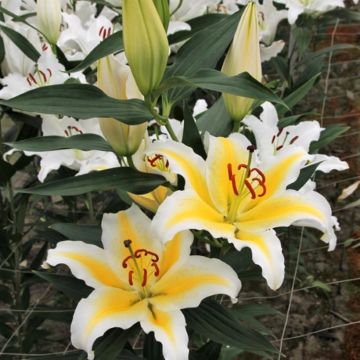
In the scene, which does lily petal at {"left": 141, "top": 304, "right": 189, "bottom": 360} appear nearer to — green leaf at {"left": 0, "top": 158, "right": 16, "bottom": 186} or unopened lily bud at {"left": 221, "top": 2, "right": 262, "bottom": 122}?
unopened lily bud at {"left": 221, "top": 2, "right": 262, "bottom": 122}

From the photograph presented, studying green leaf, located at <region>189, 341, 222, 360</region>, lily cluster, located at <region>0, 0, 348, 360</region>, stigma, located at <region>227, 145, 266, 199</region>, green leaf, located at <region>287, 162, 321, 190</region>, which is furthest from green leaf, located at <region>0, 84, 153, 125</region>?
green leaf, located at <region>189, 341, 222, 360</region>

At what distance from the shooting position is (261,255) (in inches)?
23.6

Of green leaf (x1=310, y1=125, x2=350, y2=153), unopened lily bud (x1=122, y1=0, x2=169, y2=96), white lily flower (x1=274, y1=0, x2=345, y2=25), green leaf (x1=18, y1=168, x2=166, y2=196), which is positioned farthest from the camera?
white lily flower (x1=274, y1=0, x2=345, y2=25)

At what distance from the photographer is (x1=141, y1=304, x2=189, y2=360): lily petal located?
633 mm

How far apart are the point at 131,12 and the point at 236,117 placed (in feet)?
0.67

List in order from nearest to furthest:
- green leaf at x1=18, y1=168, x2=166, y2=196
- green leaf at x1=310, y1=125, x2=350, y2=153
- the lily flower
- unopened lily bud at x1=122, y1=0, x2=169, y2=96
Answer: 1. unopened lily bud at x1=122, y1=0, x2=169, y2=96
2. green leaf at x1=18, y1=168, x2=166, y2=196
3. the lily flower
4. green leaf at x1=310, y1=125, x2=350, y2=153

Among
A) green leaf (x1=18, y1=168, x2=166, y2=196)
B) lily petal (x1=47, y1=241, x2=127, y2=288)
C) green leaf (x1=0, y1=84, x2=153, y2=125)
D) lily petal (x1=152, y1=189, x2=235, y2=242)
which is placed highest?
green leaf (x1=0, y1=84, x2=153, y2=125)

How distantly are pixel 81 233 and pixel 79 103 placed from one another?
21cm

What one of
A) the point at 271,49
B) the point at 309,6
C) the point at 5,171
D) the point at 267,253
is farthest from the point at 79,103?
the point at 309,6

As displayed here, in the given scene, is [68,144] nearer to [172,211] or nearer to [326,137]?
[172,211]

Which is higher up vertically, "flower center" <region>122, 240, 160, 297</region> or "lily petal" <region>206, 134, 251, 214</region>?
"lily petal" <region>206, 134, 251, 214</region>

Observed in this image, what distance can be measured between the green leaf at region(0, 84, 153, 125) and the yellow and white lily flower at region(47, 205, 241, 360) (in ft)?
0.44

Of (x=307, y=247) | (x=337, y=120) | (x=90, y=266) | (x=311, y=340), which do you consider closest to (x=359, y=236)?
(x=307, y=247)

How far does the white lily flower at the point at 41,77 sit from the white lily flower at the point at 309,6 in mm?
668
